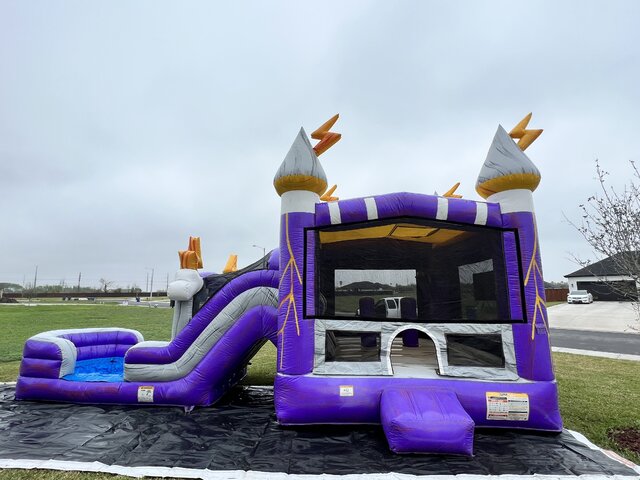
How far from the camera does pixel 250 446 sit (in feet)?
10.6

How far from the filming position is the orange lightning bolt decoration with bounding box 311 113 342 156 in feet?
14.6

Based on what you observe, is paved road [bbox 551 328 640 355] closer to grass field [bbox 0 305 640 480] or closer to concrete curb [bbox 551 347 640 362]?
concrete curb [bbox 551 347 640 362]

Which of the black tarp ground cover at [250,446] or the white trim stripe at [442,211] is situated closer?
the black tarp ground cover at [250,446]

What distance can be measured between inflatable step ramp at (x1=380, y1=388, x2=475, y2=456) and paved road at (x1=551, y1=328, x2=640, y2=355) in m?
8.60

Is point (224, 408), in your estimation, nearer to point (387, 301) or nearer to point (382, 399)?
point (382, 399)

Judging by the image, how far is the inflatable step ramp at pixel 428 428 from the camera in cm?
298

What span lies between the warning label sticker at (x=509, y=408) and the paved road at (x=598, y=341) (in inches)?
305

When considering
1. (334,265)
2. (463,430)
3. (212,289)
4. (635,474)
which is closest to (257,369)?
(212,289)

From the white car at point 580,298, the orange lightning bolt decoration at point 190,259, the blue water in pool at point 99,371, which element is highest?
the orange lightning bolt decoration at point 190,259

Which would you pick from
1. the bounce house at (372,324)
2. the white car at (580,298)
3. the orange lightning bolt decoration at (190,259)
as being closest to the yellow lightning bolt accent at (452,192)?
the bounce house at (372,324)

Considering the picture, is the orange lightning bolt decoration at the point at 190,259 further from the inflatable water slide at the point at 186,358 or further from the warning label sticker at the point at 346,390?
the warning label sticker at the point at 346,390

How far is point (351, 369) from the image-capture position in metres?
3.79

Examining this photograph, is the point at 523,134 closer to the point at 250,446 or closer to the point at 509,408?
the point at 509,408

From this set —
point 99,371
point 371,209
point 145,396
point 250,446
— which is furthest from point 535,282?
point 99,371
